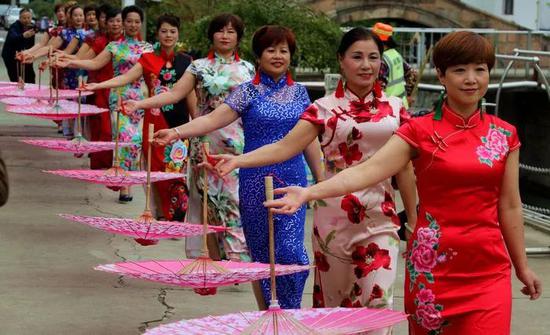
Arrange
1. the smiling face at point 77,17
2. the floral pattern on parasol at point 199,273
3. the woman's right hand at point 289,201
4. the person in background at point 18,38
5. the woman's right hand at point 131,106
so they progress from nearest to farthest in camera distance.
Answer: the woman's right hand at point 289,201
the floral pattern on parasol at point 199,273
the woman's right hand at point 131,106
the smiling face at point 77,17
the person in background at point 18,38

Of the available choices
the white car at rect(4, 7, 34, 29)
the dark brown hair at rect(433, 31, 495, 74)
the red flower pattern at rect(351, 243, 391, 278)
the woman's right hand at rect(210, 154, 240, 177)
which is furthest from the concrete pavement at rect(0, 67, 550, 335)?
the white car at rect(4, 7, 34, 29)

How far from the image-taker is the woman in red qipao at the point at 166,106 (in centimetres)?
1174

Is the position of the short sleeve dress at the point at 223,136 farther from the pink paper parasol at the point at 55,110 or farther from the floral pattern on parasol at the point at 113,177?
the pink paper parasol at the point at 55,110

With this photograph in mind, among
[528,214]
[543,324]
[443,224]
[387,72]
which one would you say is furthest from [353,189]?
[528,214]

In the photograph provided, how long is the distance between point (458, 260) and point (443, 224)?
147 millimetres

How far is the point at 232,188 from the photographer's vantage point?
9.73 m

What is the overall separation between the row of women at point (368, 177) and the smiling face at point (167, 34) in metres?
1.38

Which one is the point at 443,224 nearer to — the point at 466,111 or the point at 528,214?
the point at 466,111

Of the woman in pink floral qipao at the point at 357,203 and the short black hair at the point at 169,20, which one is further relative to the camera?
the short black hair at the point at 169,20

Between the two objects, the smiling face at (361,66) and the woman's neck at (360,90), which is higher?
the smiling face at (361,66)

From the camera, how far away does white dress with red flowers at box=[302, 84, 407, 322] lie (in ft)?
22.3

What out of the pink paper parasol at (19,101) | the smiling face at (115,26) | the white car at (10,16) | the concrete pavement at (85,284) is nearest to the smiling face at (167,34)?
the concrete pavement at (85,284)

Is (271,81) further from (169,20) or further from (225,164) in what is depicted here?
(169,20)

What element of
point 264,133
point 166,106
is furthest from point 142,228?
point 166,106
